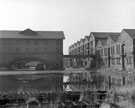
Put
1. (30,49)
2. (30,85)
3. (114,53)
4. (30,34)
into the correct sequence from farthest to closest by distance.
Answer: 1. (30,34)
2. (30,49)
3. (114,53)
4. (30,85)

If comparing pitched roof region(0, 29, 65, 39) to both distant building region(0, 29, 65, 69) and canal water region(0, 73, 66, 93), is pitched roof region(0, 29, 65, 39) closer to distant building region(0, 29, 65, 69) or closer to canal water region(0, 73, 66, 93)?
distant building region(0, 29, 65, 69)

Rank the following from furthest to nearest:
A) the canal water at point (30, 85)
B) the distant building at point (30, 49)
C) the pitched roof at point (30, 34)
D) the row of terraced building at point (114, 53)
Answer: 1. the pitched roof at point (30, 34)
2. the distant building at point (30, 49)
3. the row of terraced building at point (114, 53)
4. the canal water at point (30, 85)

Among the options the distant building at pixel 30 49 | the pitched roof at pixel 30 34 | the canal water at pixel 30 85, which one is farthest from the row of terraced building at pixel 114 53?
the pitched roof at pixel 30 34

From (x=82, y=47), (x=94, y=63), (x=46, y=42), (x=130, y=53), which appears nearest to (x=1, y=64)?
(x=46, y=42)

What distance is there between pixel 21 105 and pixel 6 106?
702 mm

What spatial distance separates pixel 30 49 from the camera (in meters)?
44.8

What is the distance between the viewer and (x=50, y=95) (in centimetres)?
1161

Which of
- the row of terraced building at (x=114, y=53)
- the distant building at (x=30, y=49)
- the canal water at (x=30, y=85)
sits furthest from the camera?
the distant building at (x=30, y=49)

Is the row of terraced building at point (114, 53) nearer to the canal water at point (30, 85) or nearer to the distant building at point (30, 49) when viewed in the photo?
the canal water at point (30, 85)

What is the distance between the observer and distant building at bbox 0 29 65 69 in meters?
43.8

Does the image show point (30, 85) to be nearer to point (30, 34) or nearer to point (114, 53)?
point (114, 53)

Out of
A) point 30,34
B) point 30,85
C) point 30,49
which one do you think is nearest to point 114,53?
point 30,49

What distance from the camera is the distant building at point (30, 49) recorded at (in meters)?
43.8

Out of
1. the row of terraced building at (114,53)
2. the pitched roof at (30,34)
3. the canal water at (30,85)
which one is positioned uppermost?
the pitched roof at (30,34)
